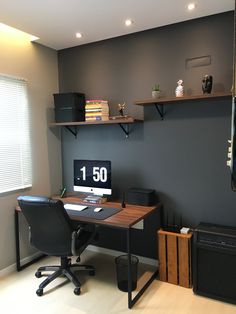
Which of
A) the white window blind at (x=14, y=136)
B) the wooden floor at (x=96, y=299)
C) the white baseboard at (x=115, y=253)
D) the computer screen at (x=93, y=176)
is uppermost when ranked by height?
the white window blind at (x=14, y=136)

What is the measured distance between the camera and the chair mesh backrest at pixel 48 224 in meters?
2.19

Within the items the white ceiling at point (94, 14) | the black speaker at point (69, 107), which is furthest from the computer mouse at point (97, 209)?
the white ceiling at point (94, 14)

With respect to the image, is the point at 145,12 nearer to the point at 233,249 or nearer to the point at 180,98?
the point at 180,98

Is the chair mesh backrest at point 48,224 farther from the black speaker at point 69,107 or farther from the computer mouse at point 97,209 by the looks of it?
the black speaker at point 69,107

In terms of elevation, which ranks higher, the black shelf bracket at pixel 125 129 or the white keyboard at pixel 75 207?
the black shelf bracket at pixel 125 129

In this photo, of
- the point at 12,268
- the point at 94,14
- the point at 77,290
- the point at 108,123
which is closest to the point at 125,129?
the point at 108,123

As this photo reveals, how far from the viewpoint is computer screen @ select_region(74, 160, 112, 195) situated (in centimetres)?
286

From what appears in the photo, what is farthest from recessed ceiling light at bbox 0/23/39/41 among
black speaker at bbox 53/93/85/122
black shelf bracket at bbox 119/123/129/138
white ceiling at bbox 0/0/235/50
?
black shelf bracket at bbox 119/123/129/138

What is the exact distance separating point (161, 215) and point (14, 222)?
1.62 m

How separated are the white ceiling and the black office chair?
163cm

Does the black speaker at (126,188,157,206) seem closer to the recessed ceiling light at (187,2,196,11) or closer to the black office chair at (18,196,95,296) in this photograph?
the black office chair at (18,196,95,296)

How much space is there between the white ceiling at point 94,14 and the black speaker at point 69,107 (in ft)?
2.17

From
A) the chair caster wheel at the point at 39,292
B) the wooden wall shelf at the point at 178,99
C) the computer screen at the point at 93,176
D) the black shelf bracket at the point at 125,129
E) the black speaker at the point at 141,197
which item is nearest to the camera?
the wooden wall shelf at the point at 178,99

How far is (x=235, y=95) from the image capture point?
62.9 inches
